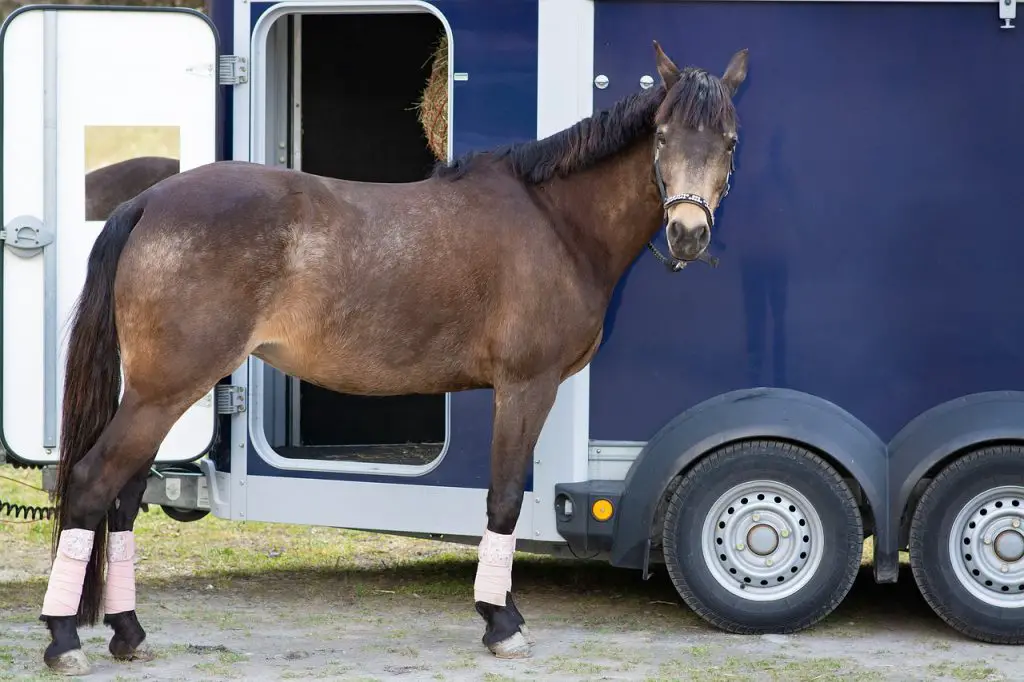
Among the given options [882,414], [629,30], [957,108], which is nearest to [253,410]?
[629,30]

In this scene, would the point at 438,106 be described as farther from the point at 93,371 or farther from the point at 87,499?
the point at 87,499

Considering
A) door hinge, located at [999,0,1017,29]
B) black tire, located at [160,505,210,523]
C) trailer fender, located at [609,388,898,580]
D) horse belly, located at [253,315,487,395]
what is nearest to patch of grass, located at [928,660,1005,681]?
trailer fender, located at [609,388,898,580]

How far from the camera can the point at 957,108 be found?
16.1ft

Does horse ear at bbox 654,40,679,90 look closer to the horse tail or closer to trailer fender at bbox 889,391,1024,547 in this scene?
trailer fender at bbox 889,391,1024,547

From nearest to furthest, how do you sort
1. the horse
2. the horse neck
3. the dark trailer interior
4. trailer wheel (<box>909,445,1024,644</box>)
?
the horse neck
trailer wheel (<box>909,445,1024,644</box>)
the horse
the dark trailer interior

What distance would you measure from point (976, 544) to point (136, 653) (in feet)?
9.74

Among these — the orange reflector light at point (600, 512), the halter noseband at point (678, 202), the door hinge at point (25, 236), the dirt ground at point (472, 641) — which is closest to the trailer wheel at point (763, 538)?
the dirt ground at point (472, 641)

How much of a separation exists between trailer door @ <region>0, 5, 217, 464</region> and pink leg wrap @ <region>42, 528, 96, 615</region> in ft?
3.18

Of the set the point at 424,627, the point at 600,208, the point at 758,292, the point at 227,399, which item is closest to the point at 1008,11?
the point at 758,292

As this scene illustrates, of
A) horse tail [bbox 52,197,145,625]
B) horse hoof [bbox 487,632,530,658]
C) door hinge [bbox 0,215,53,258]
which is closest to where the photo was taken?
horse tail [bbox 52,197,145,625]

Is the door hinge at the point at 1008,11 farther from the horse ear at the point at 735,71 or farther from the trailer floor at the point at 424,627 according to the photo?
the trailer floor at the point at 424,627

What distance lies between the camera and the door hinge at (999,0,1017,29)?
484cm

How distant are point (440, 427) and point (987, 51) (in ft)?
10.2

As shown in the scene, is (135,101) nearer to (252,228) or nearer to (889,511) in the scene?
(252,228)
